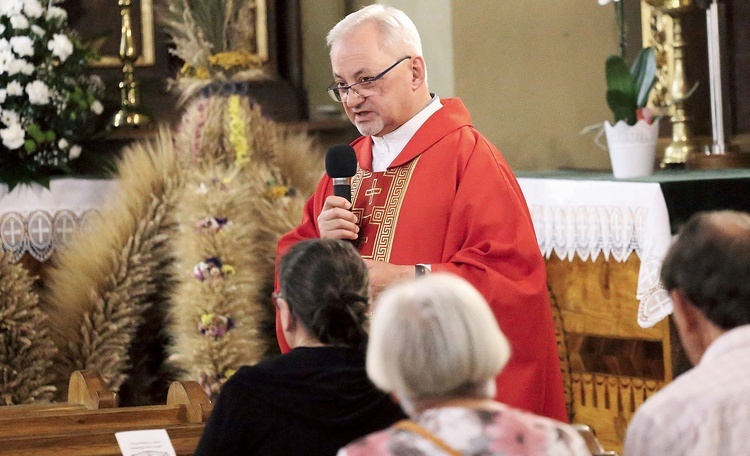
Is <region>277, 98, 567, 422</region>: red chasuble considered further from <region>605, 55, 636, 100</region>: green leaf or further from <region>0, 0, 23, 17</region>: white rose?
<region>0, 0, 23, 17</region>: white rose

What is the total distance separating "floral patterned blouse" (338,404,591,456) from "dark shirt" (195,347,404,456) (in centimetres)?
A: 47

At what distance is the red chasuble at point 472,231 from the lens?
10.4 ft

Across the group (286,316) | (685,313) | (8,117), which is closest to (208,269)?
(8,117)

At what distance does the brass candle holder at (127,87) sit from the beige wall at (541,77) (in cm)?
148

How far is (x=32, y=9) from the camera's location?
5.88 meters

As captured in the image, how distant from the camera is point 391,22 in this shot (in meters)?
3.38

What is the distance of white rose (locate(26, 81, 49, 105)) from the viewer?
18.9ft

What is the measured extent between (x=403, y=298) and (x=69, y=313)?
378 centimetres

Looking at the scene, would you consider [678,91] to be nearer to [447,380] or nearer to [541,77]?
[541,77]

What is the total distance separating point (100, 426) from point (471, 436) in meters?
1.59

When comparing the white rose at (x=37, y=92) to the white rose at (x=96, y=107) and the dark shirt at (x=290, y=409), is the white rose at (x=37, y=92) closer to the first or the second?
the white rose at (x=96, y=107)

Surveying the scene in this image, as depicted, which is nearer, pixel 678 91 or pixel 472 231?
pixel 472 231

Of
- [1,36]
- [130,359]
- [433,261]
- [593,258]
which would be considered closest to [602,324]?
[593,258]

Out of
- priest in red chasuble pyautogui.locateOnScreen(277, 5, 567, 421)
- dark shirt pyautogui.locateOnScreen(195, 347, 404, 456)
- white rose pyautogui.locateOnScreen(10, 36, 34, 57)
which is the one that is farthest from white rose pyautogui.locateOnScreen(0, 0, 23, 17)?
dark shirt pyautogui.locateOnScreen(195, 347, 404, 456)
